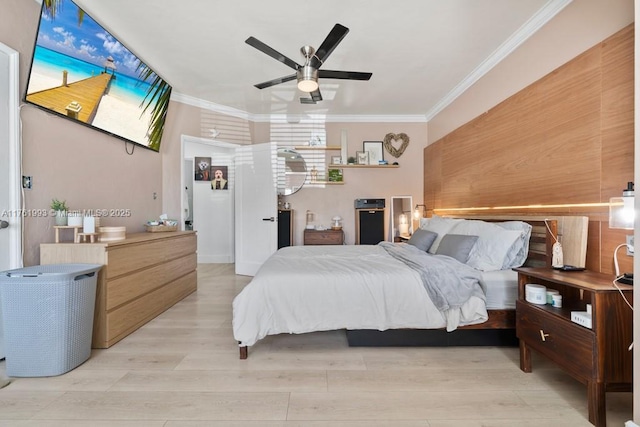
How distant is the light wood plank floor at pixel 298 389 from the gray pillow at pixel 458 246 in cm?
71

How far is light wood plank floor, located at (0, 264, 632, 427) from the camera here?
1511 millimetres

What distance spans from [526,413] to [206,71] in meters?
4.12

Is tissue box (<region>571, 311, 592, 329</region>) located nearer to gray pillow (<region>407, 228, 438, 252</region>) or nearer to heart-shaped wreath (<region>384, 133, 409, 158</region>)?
gray pillow (<region>407, 228, 438, 252</region>)

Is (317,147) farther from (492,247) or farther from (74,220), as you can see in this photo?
(74,220)

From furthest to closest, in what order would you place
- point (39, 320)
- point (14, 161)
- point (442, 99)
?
point (442, 99) < point (14, 161) < point (39, 320)

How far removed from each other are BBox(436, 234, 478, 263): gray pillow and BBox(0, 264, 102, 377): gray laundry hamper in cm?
276

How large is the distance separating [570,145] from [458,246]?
107 centimetres

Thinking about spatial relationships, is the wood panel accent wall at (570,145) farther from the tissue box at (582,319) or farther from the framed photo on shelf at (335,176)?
the framed photo on shelf at (335,176)

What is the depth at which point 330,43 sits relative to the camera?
2277mm

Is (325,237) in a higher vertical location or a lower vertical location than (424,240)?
lower

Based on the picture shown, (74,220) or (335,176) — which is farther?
(335,176)

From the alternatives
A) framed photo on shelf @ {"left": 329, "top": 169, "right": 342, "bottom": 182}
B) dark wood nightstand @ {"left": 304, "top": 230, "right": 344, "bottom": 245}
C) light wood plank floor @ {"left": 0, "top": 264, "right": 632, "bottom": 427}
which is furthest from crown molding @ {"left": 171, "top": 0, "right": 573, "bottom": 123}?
light wood plank floor @ {"left": 0, "top": 264, "right": 632, "bottom": 427}

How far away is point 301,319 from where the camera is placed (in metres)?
2.08

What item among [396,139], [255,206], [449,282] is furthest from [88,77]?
[396,139]
